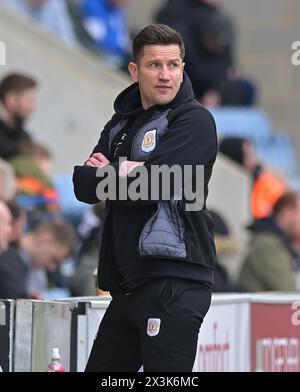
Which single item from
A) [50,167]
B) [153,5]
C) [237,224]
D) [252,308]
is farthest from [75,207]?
[153,5]

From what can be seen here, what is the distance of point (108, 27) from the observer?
1493 cm

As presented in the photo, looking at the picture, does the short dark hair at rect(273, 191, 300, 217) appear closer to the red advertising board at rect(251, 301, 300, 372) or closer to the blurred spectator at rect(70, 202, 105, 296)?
the blurred spectator at rect(70, 202, 105, 296)

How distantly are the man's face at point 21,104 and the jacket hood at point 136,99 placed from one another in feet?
19.1

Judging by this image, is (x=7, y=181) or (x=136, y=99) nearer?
(x=136, y=99)

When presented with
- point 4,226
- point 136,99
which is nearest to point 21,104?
point 4,226

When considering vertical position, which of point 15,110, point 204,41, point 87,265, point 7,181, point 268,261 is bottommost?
point 87,265

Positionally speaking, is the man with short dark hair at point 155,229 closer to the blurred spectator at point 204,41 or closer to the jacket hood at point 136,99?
the jacket hood at point 136,99

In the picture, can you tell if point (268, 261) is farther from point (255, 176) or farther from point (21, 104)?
point (255, 176)

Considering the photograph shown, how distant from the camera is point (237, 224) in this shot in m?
14.4

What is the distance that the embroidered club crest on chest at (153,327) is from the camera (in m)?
5.76

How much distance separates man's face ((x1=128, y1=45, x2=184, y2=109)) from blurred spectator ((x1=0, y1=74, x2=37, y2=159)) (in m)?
5.84

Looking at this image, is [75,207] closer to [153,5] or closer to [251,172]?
[251,172]

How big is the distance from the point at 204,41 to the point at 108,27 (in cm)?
100

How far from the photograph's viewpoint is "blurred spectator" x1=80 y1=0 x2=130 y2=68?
14.8 metres
